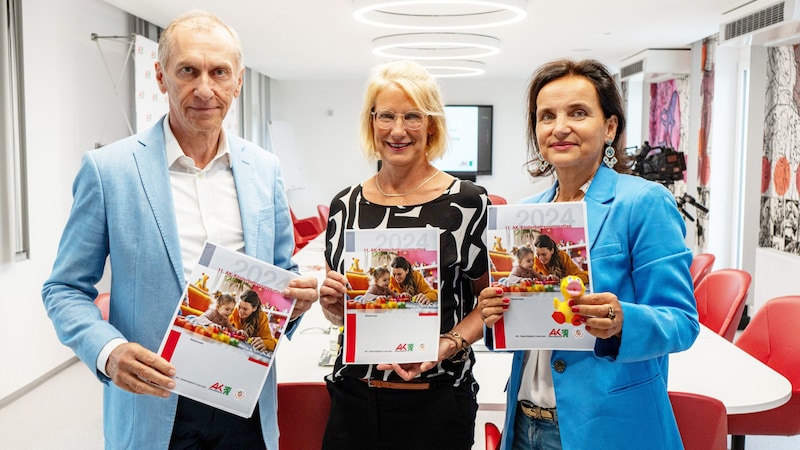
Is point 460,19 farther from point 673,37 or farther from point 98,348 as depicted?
point 98,348

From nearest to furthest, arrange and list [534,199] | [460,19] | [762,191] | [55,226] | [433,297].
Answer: [433,297] → [534,199] → [55,226] → [460,19] → [762,191]

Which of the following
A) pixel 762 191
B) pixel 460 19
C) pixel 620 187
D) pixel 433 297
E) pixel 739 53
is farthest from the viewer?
pixel 739 53

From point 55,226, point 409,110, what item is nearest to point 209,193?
point 409,110

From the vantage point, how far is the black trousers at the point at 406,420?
5.93ft

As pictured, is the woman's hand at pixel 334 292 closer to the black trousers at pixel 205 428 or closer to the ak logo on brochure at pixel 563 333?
the black trousers at pixel 205 428

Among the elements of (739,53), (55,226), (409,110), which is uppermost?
(739,53)

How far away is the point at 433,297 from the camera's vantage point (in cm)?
171

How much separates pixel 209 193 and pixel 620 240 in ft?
3.10

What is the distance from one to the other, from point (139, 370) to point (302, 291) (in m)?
0.37

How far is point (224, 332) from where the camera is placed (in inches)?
60.1

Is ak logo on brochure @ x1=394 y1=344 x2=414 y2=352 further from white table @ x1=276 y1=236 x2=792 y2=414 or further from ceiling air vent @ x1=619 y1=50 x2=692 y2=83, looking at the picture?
ceiling air vent @ x1=619 y1=50 x2=692 y2=83

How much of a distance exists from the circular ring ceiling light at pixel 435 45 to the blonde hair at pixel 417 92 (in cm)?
575

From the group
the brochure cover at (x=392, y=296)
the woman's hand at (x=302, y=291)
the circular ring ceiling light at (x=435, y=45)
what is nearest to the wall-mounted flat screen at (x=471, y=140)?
the circular ring ceiling light at (x=435, y=45)

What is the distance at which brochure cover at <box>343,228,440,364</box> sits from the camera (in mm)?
1688
